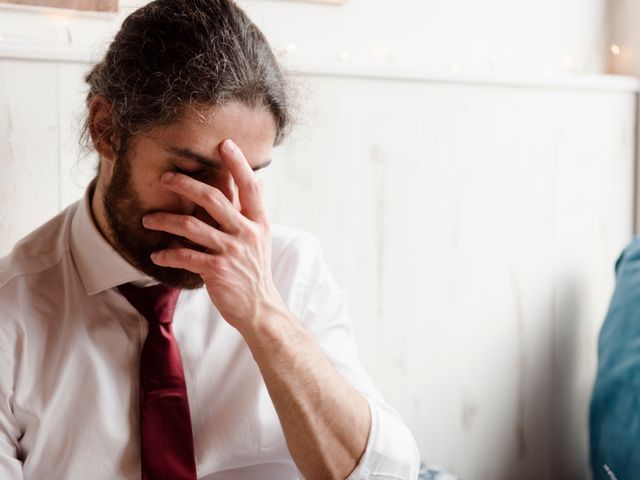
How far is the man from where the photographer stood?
1.23m

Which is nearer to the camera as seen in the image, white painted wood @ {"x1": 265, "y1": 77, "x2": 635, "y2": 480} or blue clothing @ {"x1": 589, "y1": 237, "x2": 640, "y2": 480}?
blue clothing @ {"x1": 589, "y1": 237, "x2": 640, "y2": 480}

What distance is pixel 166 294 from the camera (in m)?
1.36

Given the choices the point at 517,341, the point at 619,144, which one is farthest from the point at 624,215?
the point at 517,341

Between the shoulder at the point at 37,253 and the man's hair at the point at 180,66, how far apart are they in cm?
22

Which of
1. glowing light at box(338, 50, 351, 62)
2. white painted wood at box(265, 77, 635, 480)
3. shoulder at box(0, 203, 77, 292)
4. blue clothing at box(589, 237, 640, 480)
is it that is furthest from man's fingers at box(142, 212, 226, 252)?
blue clothing at box(589, 237, 640, 480)

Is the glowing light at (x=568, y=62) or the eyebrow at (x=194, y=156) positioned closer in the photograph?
the eyebrow at (x=194, y=156)

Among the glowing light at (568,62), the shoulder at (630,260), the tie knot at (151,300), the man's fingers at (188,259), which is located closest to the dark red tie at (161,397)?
the tie knot at (151,300)

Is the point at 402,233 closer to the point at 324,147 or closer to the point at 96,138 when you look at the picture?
the point at 324,147

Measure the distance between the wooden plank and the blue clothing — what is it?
1.40 metres

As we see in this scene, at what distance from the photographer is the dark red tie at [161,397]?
4.25 ft

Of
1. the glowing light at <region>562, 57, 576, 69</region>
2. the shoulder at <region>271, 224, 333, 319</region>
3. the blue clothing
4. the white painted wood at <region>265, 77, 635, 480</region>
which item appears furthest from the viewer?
the glowing light at <region>562, 57, 576, 69</region>

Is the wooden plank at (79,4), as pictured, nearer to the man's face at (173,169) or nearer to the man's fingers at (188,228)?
the man's face at (173,169)

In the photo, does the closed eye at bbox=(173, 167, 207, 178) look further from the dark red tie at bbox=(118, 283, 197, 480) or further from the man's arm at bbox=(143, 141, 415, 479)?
the dark red tie at bbox=(118, 283, 197, 480)

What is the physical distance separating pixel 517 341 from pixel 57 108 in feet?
4.47
